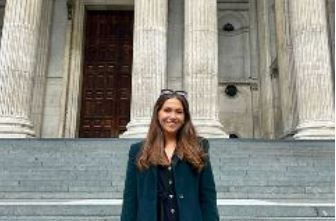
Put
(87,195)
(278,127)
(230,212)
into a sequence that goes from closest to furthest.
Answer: (230,212)
(87,195)
(278,127)

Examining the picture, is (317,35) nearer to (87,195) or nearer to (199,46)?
(199,46)

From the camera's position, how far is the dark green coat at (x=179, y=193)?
3.32 meters

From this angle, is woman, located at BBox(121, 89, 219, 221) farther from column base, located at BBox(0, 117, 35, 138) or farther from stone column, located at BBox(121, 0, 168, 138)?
column base, located at BBox(0, 117, 35, 138)

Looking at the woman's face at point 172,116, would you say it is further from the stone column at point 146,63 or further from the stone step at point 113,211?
the stone column at point 146,63

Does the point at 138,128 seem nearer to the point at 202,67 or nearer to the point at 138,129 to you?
the point at 138,129

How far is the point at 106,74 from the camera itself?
24844mm

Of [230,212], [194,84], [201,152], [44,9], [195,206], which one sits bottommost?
[230,212]

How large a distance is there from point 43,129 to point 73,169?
11.0 metres

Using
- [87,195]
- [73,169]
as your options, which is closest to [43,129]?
[73,169]

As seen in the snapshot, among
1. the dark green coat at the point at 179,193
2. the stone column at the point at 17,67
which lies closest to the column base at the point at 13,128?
the stone column at the point at 17,67

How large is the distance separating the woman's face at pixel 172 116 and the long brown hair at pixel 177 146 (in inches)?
1.1

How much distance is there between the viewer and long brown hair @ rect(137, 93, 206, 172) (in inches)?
133

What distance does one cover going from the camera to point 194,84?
17.7 m

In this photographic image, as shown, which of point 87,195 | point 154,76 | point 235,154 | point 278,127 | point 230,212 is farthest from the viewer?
point 278,127
